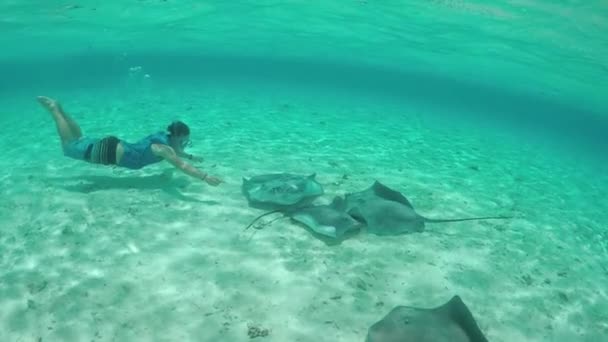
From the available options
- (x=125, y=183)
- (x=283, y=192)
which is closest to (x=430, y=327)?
(x=283, y=192)

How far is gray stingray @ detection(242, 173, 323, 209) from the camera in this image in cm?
726

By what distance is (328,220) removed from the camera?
21.5ft

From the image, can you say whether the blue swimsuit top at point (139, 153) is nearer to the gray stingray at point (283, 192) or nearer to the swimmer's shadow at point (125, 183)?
the swimmer's shadow at point (125, 183)

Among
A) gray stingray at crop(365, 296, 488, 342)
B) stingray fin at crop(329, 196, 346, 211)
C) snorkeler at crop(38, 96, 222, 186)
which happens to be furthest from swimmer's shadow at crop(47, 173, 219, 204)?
gray stingray at crop(365, 296, 488, 342)

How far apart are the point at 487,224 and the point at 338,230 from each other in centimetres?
A: 423

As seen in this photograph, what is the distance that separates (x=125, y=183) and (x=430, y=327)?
765 cm

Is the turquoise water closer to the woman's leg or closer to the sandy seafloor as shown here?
the sandy seafloor

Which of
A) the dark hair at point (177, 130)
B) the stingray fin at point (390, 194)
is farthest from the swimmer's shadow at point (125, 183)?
the stingray fin at point (390, 194)

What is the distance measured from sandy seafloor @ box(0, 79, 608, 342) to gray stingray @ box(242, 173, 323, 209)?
1.21 feet

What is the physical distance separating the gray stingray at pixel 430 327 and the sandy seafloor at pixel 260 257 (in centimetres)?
93

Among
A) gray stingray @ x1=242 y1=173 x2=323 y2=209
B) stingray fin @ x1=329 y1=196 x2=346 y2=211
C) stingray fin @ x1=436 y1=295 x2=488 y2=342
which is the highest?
stingray fin @ x1=436 y1=295 x2=488 y2=342

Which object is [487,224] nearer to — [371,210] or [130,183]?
[371,210]

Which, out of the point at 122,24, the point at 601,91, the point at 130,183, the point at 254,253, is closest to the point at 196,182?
the point at 130,183

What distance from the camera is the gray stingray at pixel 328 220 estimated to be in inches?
254
